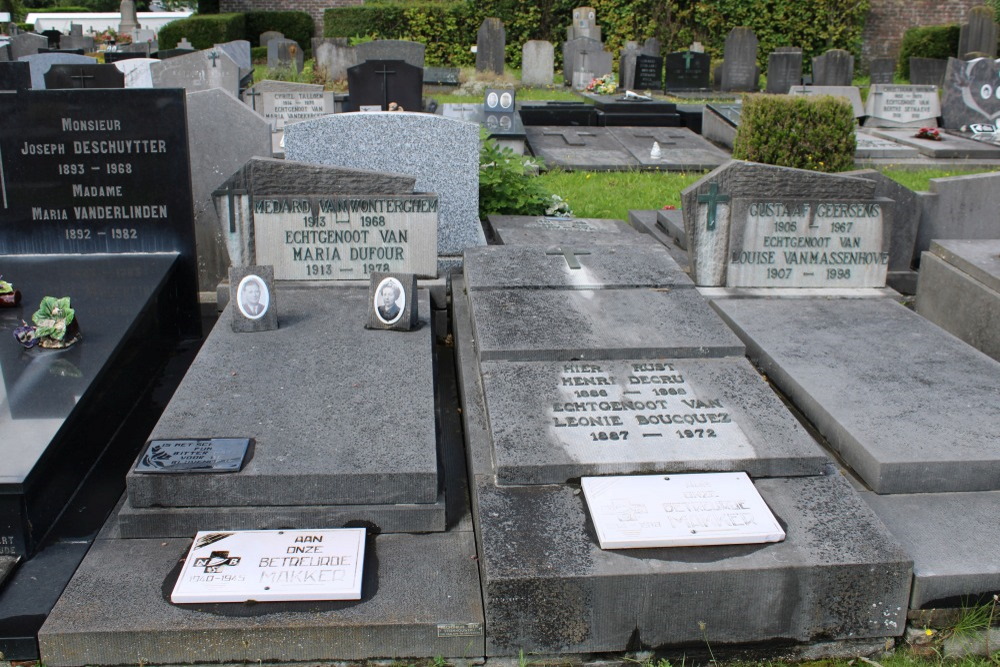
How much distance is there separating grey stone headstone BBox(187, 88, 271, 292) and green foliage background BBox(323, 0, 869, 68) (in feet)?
56.6

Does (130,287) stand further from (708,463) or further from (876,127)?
(876,127)

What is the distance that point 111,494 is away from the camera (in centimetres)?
322

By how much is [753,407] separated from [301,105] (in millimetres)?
8312

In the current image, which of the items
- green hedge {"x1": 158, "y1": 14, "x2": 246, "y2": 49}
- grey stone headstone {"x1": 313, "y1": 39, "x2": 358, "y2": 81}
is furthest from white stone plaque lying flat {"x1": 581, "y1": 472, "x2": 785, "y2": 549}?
green hedge {"x1": 158, "y1": 14, "x2": 246, "y2": 49}

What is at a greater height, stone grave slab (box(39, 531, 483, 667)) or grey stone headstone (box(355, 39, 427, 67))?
grey stone headstone (box(355, 39, 427, 67))

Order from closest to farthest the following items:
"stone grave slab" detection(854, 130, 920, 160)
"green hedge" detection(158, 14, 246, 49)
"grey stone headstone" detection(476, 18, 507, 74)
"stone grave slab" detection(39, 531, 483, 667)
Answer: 1. "stone grave slab" detection(39, 531, 483, 667)
2. "stone grave slab" detection(854, 130, 920, 160)
3. "grey stone headstone" detection(476, 18, 507, 74)
4. "green hedge" detection(158, 14, 246, 49)

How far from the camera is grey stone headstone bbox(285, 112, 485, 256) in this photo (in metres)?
4.99

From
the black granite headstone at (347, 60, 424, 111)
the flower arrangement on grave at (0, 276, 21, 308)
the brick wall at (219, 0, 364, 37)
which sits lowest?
the flower arrangement on grave at (0, 276, 21, 308)

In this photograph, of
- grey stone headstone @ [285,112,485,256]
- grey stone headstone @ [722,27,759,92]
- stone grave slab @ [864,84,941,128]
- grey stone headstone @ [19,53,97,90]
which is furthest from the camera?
grey stone headstone @ [722,27,759,92]

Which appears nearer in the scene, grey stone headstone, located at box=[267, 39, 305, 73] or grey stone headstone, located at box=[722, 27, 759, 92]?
grey stone headstone, located at box=[722, 27, 759, 92]

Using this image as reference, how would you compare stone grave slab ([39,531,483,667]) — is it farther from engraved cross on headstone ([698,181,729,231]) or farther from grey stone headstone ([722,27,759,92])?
grey stone headstone ([722,27,759,92])

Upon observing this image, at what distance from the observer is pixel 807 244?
16.0 feet

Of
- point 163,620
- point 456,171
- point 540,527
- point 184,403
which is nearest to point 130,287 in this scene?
point 184,403

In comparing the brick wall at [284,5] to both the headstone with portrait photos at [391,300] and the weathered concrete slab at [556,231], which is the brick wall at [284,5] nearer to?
the weathered concrete slab at [556,231]
